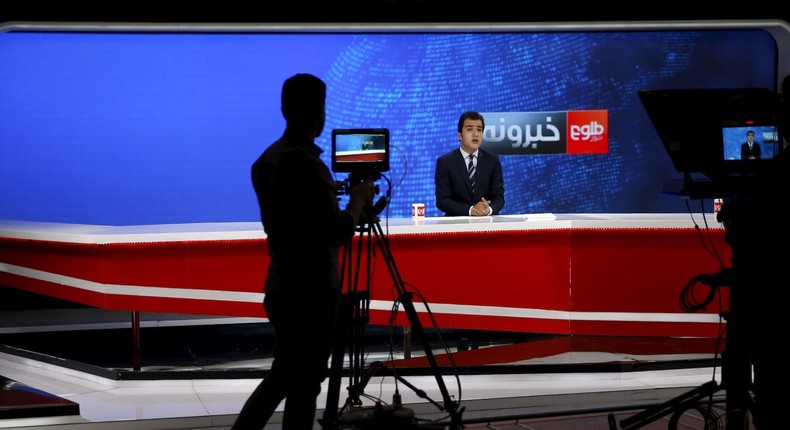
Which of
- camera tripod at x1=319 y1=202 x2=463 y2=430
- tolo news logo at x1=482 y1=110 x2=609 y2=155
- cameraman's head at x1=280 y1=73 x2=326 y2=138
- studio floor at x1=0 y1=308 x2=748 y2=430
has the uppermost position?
tolo news logo at x1=482 y1=110 x2=609 y2=155

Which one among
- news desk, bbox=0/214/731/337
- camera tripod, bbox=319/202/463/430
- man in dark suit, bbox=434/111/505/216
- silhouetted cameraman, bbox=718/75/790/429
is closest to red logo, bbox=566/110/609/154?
man in dark suit, bbox=434/111/505/216

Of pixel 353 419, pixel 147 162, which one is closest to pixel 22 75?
pixel 147 162

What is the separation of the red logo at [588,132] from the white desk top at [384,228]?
2978 millimetres

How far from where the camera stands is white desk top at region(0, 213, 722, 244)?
180 inches

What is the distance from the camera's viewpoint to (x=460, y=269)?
189 inches

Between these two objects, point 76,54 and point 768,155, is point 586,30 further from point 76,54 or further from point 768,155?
point 768,155

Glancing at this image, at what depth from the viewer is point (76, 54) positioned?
7242 mm

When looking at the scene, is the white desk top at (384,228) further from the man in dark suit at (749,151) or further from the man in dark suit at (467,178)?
the man in dark suit at (749,151)

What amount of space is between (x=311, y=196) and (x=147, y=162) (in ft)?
16.7

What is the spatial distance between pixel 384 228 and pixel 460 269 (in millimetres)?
450

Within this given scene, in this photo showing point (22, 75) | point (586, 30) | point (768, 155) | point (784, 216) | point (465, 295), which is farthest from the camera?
point (586, 30)

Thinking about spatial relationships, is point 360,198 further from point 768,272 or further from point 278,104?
point 278,104

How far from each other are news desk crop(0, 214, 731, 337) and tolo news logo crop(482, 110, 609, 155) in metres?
2.97

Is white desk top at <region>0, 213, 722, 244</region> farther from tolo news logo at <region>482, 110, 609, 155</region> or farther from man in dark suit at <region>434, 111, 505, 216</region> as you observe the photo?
tolo news logo at <region>482, 110, 609, 155</region>
